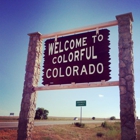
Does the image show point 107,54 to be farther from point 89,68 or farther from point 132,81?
point 132,81

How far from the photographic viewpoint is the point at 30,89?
7109mm

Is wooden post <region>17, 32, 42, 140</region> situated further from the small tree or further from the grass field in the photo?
the small tree

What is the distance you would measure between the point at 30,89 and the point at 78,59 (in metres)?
2.47

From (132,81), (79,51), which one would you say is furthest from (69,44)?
(132,81)

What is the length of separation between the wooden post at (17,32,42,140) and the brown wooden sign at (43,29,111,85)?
54 centimetres

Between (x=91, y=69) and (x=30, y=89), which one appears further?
(x=30, y=89)

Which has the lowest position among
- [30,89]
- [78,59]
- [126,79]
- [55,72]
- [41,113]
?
[41,113]

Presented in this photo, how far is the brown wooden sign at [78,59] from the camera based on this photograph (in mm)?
6035

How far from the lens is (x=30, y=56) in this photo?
7.66m

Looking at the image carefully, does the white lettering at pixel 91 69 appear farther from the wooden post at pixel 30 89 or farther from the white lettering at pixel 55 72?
the wooden post at pixel 30 89

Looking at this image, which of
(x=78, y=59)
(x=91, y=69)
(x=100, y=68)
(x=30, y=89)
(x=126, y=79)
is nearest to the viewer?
(x=126, y=79)

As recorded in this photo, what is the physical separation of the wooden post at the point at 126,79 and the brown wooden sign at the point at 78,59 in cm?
49

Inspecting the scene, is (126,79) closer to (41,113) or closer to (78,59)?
(78,59)

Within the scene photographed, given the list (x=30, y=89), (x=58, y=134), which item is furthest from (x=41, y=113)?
(x=30, y=89)
